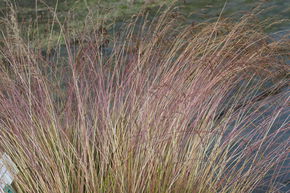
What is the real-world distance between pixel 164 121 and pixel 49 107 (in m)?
0.58

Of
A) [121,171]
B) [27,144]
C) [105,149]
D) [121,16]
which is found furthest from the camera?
[121,16]

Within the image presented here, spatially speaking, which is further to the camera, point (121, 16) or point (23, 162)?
point (121, 16)

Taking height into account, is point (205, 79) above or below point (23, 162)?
above

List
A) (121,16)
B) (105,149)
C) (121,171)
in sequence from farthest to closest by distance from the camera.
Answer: (121,16), (105,149), (121,171)

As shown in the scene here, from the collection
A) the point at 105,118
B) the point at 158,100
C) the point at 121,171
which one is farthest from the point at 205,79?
the point at 121,171

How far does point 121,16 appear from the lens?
18.9 feet

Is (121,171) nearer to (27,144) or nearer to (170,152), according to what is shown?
(170,152)

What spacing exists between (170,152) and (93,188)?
1.17 ft

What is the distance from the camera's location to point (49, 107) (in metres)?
2.36

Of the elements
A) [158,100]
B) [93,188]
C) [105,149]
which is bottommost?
[93,188]

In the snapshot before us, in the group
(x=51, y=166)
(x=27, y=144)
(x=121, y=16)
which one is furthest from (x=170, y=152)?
(x=121, y=16)

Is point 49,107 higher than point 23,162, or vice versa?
point 49,107

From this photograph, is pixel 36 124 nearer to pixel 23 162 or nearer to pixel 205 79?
pixel 23 162

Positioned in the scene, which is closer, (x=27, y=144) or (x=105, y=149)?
(x=105, y=149)
